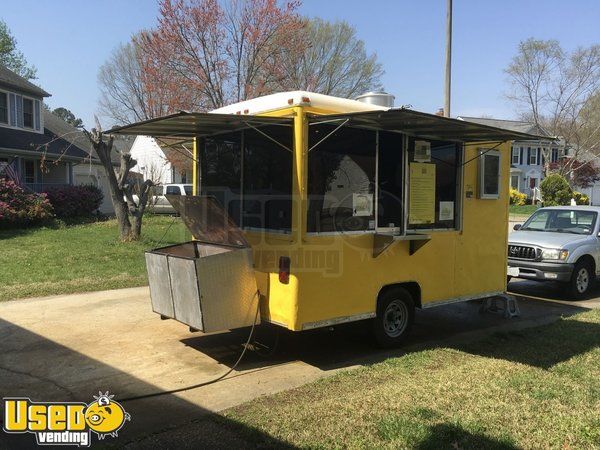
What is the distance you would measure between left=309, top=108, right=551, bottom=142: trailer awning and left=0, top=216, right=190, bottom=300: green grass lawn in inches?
150

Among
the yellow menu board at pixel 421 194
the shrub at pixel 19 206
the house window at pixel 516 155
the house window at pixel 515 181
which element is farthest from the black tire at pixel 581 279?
the house window at pixel 515 181

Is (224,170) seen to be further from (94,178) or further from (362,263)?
(94,178)

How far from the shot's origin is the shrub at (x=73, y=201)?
20500 mm

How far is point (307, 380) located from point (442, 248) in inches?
101

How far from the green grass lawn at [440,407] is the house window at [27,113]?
2351 cm

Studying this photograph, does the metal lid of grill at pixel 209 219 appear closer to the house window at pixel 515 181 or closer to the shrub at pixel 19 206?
the shrub at pixel 19 206

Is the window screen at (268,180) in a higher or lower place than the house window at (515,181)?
lower

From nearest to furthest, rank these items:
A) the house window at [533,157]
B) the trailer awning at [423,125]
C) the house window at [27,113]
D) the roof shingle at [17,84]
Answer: the trailer awning at [423,125] < the roof shingle at [17,84] < the house window at [27,113] < the house window at [533,157]

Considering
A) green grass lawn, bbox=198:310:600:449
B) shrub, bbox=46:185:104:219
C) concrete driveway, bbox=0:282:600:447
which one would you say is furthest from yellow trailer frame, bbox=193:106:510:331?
shrub, bbox=46:185:104:219

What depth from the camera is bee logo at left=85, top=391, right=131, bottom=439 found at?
3971 mm

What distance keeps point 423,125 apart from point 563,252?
17.5 feet

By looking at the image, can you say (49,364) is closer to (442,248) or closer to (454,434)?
(454,434)

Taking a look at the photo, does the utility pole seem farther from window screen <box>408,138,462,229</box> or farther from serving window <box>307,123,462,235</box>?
serving window <box>307,123,462,235</box>

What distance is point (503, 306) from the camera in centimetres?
796
